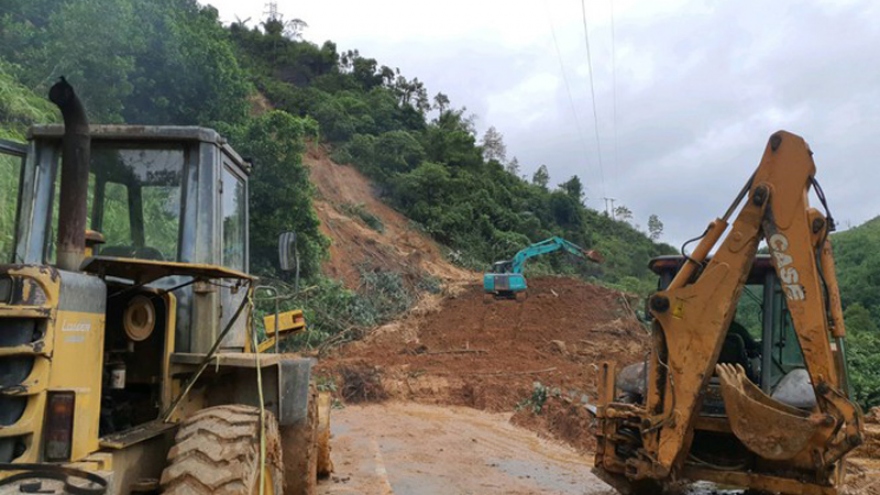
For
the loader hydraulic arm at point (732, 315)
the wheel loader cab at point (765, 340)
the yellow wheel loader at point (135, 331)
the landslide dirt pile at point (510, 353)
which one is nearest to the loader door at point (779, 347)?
the wheel loader cab at point (765, 340)

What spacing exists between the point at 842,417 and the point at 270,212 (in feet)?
63.2

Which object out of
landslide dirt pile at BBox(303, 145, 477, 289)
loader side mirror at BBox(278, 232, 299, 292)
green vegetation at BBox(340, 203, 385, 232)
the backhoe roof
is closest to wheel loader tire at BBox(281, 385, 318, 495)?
loader side mirror at BBox(278, 232, 299, 292)

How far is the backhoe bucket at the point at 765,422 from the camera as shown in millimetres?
5809

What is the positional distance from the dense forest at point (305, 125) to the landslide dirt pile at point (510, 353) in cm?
205

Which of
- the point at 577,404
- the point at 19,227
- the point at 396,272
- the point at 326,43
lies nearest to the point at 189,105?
the point at 396,272

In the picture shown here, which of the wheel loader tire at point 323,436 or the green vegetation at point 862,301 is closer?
the wheel loader tire at point 323,436

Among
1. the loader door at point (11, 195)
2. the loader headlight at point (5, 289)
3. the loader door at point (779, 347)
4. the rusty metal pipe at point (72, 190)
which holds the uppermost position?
the loader door at point (11, 195)

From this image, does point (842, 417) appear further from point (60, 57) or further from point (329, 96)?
point (329, 96)

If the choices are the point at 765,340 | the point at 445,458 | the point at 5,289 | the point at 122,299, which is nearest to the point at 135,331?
the point at 122,299

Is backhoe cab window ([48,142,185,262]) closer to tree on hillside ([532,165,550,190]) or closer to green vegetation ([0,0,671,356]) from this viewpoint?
green vegetation ([0,0,671,356])

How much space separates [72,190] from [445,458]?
7670 mm

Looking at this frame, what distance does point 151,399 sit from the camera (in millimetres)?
4160

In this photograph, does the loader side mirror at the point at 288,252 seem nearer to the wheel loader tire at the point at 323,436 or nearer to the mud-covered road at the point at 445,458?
the wheel loader tire at the point at 323,436

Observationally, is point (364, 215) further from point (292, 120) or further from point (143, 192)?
point (143, 192)
